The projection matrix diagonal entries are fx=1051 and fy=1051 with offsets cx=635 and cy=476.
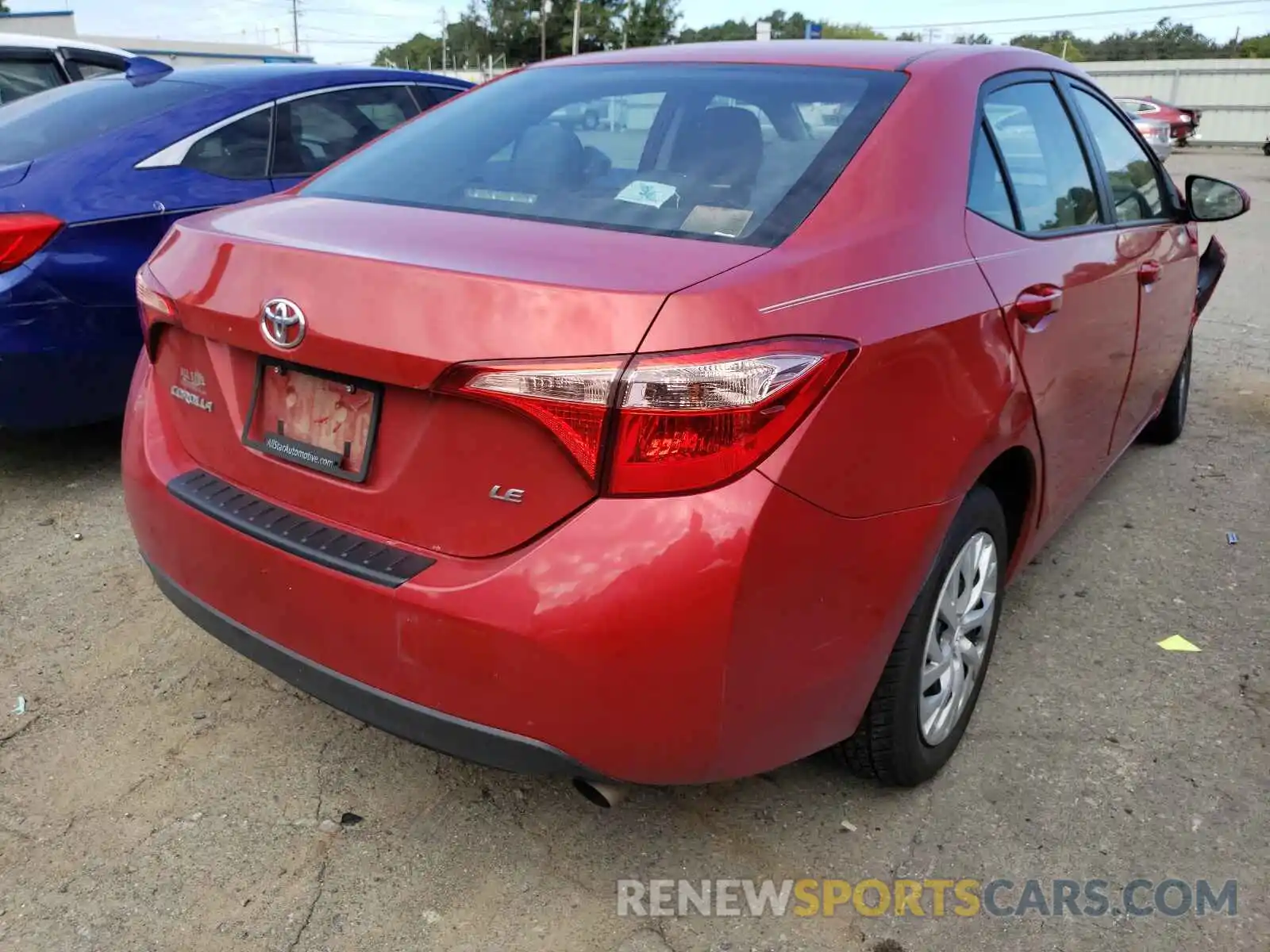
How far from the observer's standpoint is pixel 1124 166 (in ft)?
11.7

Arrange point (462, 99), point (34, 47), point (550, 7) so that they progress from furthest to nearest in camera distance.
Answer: point (550, 7) → point (34, 47) → point (462, 99)

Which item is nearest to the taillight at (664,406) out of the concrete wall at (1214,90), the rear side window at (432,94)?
the rear side window at (432,94)

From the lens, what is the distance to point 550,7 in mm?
83625

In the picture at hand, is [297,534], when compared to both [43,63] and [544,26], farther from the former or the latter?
[544,26]

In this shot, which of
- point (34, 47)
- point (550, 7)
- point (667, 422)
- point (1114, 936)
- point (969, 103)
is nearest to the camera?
point (667, 422)

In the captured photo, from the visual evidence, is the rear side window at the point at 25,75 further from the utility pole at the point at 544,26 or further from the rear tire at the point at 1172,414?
the utility pole at the point at 544,26

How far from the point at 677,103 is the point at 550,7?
89076 mm

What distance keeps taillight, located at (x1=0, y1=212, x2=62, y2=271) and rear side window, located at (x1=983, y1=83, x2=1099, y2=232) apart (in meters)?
3.10

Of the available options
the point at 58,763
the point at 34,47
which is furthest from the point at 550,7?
the point at 58,763

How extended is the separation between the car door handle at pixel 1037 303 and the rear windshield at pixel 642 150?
55cm

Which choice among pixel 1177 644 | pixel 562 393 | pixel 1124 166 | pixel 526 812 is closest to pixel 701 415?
pixel 562 393

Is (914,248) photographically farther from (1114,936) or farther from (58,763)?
(58,763)

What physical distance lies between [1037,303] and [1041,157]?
2.19 ft

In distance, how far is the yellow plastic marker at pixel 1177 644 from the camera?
318cm
